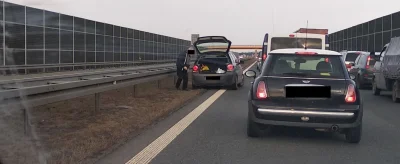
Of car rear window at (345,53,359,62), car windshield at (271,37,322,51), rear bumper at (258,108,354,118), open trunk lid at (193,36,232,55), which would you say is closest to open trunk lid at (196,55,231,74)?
open trunk lid at (193,36,232,55)

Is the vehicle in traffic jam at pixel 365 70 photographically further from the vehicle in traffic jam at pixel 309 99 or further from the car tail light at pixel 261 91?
the car tail light at pixel 261 91

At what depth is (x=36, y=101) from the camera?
7363mm

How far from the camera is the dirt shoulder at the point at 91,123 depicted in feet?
21.5

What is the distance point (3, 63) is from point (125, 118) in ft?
49.3

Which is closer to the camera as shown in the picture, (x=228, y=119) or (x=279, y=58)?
(x=279, y=58)

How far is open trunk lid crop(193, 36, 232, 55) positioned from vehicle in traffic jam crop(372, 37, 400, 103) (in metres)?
5.89

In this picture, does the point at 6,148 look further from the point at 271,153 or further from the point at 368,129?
the point at 368,129

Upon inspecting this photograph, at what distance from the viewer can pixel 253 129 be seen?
25.1 ft

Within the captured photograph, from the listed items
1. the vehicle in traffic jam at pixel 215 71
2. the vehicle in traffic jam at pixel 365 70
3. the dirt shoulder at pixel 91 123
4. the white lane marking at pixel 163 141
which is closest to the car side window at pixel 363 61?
the vehicle in traffic jam at pixel 365 70

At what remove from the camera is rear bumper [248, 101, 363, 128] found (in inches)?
274

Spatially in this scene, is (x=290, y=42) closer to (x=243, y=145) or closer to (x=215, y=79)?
(x=215, y=79)

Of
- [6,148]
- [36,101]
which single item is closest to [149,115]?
[36,101]

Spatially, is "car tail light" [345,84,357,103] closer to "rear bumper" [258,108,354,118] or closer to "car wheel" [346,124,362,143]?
"rear bumper" [258,108,354,118]

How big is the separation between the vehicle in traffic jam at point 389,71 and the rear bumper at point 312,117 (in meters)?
7.09
